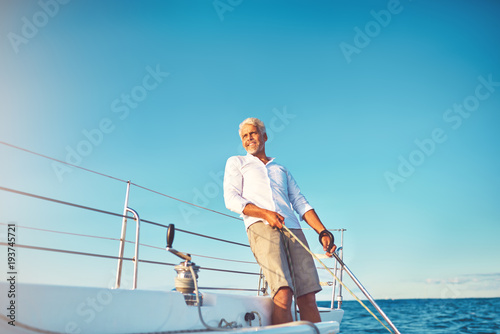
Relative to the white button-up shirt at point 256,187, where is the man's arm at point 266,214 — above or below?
below

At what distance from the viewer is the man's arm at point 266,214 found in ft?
7.30

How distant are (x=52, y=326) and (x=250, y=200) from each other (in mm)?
1336

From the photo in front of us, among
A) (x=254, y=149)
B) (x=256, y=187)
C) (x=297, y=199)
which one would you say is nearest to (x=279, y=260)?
(x=256, y=187)

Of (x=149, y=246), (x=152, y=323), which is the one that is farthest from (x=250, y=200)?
(x=152, y=323)

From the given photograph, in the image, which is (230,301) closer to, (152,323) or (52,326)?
(152,323)

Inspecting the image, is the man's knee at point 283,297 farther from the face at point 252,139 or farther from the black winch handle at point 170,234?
the face at point 252,139

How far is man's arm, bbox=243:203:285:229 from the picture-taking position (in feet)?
7.30

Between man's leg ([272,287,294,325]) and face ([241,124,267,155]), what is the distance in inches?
35.1

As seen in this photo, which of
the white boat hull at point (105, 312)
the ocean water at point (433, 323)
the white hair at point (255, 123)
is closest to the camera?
the white boat hull at point (105, 312)

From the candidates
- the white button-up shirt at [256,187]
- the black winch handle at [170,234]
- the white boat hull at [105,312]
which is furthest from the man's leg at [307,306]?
the black winch handle at [170,234]

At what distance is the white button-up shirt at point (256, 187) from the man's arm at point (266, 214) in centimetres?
4

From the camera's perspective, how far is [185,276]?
191cm

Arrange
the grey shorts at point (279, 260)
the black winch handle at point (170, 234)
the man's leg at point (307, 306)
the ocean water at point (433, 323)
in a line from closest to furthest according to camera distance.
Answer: the black winch handle at point (170, 234) → the grey shorts at point (279, 260) → the man's leg at point (307, 306) → the ocean water at point (433, 323)

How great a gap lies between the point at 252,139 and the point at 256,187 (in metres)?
0.34
